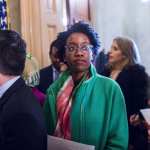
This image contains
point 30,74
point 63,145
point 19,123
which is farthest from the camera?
point 30,74

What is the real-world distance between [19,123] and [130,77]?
1.51m

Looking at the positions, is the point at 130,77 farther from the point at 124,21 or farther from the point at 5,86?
the point at 5,86

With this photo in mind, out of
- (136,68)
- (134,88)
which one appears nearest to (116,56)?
(136,68)

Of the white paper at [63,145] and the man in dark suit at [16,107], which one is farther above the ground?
the man in dark suit at [16,107]

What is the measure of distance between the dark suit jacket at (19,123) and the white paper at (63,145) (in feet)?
0.58

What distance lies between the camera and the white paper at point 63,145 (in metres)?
1.46

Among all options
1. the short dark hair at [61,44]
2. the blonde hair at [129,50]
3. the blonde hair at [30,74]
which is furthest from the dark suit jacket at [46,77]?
the short dark hair at [61,44]

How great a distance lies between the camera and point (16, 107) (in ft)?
4.24

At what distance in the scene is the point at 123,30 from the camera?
148 inches

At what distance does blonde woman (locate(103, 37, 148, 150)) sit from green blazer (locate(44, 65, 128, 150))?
81 cm

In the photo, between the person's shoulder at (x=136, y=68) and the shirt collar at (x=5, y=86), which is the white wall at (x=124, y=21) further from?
the shirt collar at (x=5, y=86)

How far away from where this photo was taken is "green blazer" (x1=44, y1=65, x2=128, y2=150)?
1.57 metres

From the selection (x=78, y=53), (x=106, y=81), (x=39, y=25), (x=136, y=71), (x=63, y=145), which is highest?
(x=39, y=25)

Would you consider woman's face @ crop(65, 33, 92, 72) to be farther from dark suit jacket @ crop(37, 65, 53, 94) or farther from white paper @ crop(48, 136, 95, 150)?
dark suit jacket @ crop(37, 65, 53, 94)
